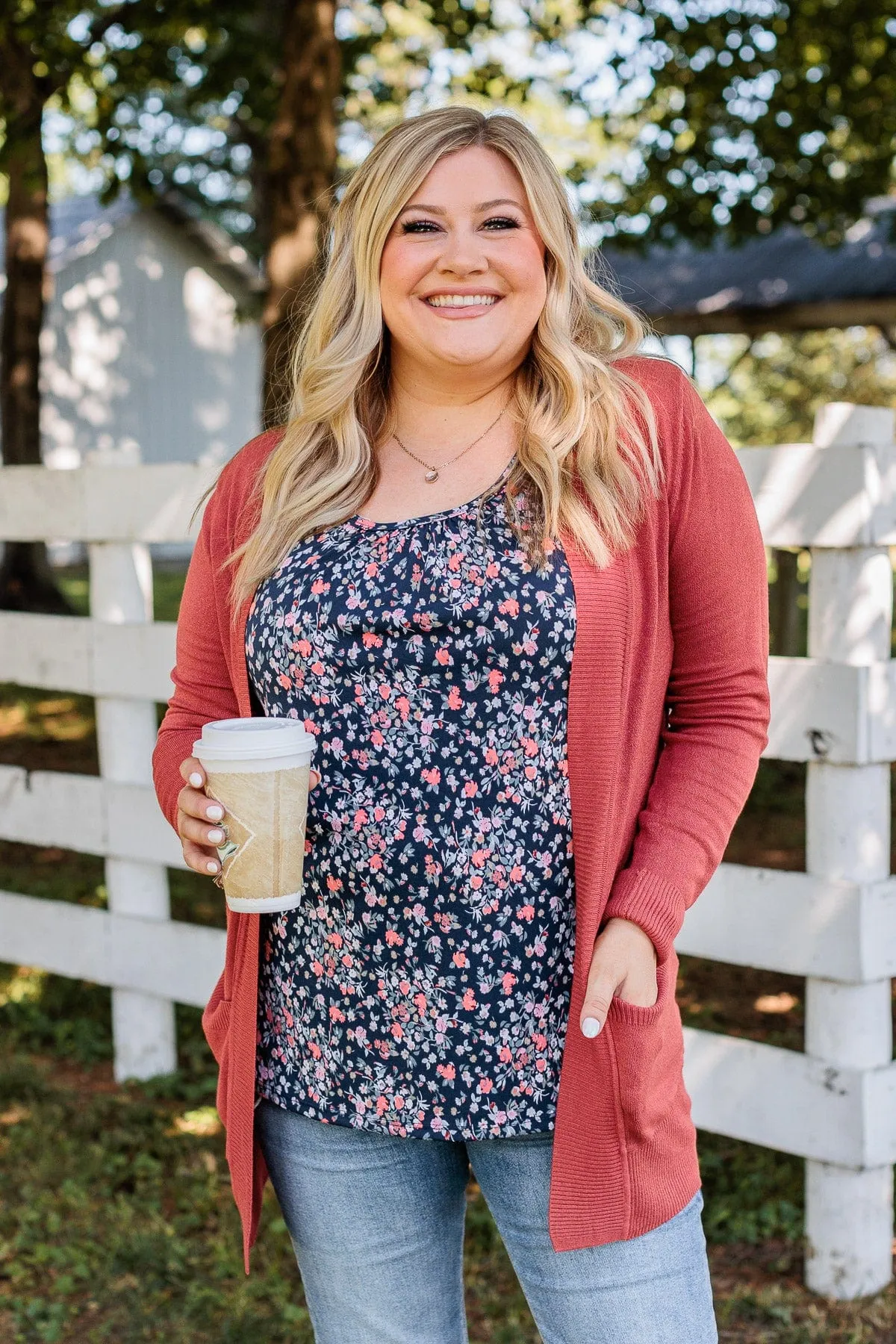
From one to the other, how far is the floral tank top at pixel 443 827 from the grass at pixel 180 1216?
59.6 inches

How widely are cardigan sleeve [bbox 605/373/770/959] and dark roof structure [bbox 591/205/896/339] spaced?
12286 mm

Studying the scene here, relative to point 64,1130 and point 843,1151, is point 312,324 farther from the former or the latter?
point 64,1130

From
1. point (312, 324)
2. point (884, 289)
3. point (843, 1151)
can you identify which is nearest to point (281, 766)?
point (312, 324)

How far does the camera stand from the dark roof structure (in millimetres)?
14734

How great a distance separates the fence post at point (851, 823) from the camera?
298cm

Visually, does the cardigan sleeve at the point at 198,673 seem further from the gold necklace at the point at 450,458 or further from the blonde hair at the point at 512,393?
the gold necklace at the point at 450,458

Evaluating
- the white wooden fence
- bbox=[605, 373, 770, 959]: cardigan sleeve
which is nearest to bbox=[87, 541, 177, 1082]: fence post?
the white wooden fence

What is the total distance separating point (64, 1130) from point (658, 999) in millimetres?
2855

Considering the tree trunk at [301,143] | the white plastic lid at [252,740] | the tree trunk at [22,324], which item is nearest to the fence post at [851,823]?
the white plastic lid at [252,740]

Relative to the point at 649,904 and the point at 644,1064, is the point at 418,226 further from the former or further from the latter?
the point at 644,1064

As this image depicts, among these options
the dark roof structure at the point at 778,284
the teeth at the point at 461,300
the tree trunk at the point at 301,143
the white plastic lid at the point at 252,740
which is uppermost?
the dark roof structure at the point at 778,284

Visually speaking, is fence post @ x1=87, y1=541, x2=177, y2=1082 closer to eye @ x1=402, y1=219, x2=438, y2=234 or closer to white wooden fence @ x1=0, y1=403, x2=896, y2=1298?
white wooden fence @ x1=0, y1=403, x2=896, y2=1298

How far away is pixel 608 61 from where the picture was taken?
341 inches

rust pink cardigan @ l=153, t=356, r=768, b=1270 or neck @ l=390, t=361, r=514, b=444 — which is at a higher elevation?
neck @ l=390, t=361, r=514, b=444
